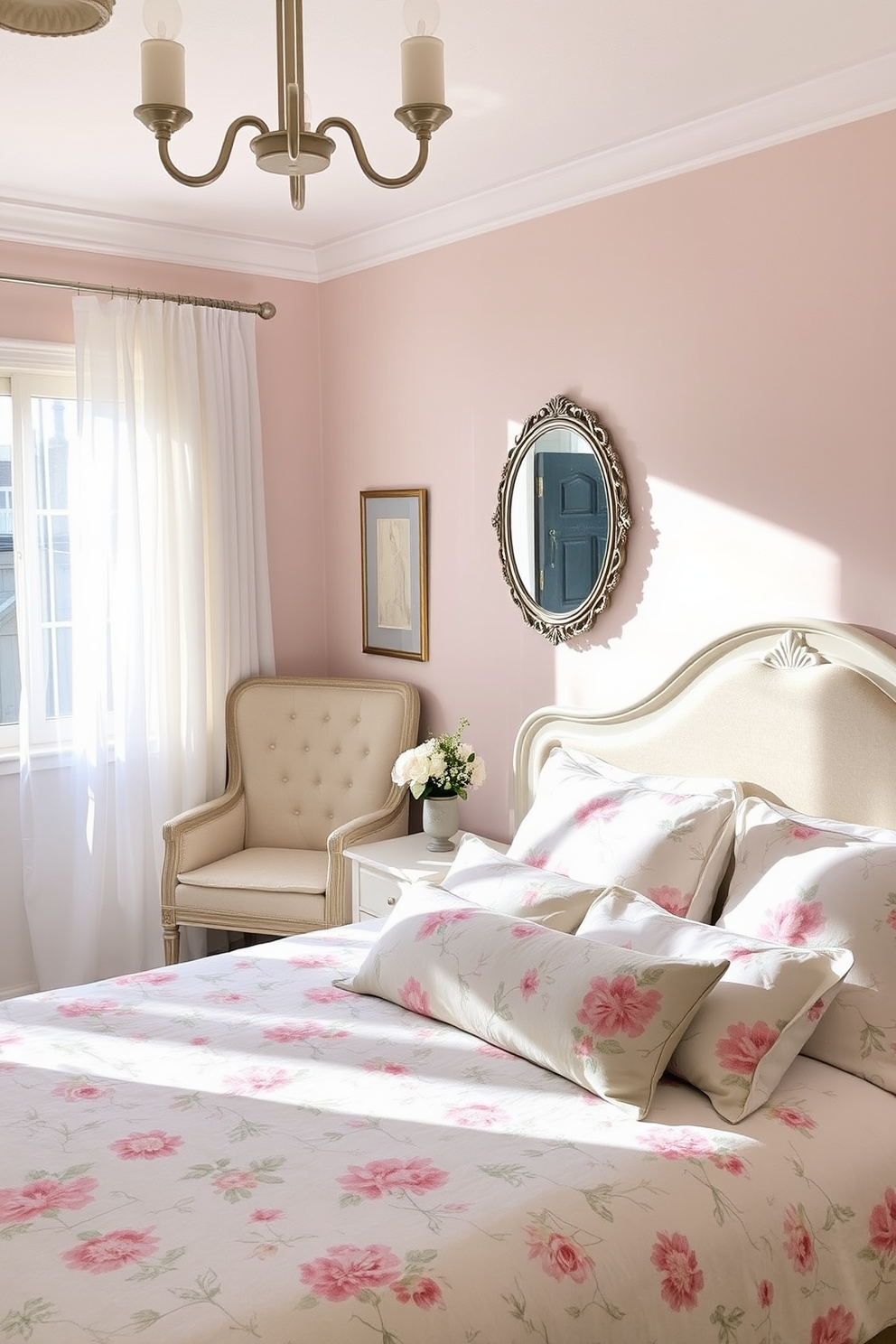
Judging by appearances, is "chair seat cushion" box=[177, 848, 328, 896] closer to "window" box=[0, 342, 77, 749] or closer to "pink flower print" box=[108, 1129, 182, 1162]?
"window" box=[0, 342, 77, 749]

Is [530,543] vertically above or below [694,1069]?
above

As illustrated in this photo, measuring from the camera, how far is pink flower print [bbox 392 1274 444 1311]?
161 cm

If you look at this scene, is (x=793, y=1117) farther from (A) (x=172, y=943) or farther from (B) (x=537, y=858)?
(A) (x=172, y=943)

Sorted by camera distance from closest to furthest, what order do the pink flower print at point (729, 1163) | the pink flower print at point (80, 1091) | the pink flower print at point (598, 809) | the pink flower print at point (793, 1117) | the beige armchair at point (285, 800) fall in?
the pink flower print at point (729, 1163) → the pink flower print at point (793, 1117) → the pink flower print at point (80, 1091) → the pink flower print at point (598, 809) → the beige armchair at point (285, 800)

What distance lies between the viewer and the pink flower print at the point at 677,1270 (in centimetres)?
176

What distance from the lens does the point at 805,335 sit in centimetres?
288

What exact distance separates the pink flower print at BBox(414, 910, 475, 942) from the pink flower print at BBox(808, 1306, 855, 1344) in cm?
100

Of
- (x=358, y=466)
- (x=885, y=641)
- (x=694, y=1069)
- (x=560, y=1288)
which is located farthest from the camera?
(x=358, y=466)

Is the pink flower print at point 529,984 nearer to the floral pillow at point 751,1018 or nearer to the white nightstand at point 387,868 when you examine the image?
the floral pillow at point 751,1018

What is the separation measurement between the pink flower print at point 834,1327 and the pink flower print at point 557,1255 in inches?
17.2

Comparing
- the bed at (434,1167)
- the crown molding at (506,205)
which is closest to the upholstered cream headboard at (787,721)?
the bed at (434,1167)

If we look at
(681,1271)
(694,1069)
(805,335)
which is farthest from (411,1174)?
(805,335)

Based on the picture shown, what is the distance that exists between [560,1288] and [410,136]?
110 inches

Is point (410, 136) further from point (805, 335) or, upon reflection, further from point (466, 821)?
point (466, 821)
